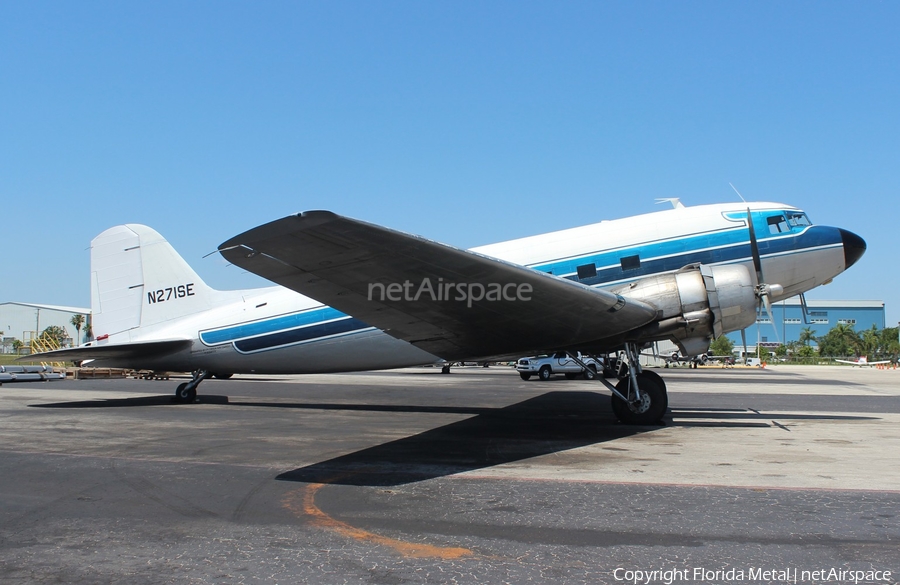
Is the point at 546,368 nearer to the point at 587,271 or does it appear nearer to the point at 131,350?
the point at 587,271

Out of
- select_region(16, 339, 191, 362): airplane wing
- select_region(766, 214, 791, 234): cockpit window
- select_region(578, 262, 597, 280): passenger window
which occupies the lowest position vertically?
select_region(16, 339, 191, 362): airplane wing

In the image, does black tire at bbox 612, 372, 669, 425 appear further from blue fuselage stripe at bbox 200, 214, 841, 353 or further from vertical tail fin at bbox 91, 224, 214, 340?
vertical tail fin at bbox 91, 224, 214, 340

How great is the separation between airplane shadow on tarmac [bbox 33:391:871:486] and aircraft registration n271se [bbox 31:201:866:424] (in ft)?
3.88

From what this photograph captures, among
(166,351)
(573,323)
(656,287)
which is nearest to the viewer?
(573,323)

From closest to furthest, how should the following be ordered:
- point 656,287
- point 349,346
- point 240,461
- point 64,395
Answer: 1. point 240,461
2. point 656,287
3. point 349,346
4. point 64,395

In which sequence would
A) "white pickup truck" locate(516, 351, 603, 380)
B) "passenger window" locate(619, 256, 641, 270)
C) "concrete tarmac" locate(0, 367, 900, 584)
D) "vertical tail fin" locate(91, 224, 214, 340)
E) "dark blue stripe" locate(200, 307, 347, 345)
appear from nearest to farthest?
"concrete tarmac" locate(0, 367, 900, 584), "passenger window" locate(619, 256, 641, 270), "dark blue stripe" locate(200, 307, 347, 345), "vertical tail fin" locate(91, 224, 214, 340), "white pickup truck" locate(516, 351, 603, 380)

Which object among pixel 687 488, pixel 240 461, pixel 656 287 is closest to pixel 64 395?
pixel 240 461

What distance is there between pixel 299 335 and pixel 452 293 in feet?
20.2

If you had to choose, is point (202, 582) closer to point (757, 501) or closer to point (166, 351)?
point (757, 501)

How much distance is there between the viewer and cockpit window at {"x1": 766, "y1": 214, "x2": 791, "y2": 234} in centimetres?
1161

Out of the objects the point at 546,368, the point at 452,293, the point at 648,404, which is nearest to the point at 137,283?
the point at 452,293

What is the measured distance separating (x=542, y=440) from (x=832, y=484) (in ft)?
13.7

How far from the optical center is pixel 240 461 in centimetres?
816

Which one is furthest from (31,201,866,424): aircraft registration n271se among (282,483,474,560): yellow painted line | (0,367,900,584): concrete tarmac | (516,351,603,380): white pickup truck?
(516,351,603,380): white pickup truck
